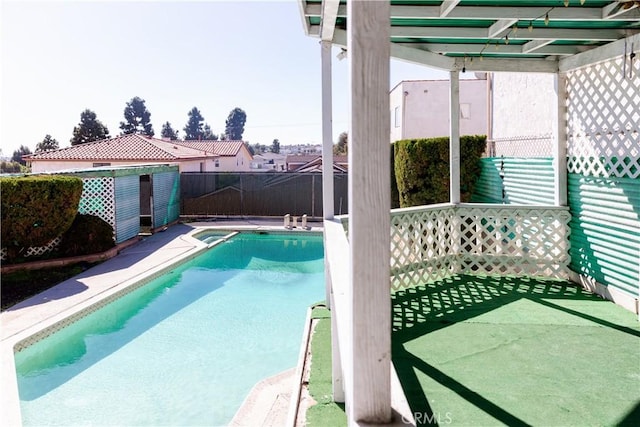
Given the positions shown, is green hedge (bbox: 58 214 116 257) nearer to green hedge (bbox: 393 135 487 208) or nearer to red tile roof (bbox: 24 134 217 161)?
green hedge (bbox: 393 135 487 208)

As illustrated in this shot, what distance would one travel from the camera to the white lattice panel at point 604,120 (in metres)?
5.35

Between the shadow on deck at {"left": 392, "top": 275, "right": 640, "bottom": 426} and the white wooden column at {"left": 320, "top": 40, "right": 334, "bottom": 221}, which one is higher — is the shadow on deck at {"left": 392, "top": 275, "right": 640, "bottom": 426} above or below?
below

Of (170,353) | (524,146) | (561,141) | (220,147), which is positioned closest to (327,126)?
(561,141)

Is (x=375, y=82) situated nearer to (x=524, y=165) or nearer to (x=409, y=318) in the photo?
(x=409, y=318)

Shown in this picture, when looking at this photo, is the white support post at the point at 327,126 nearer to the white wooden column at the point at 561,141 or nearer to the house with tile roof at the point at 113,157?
the white wooden column at the point at 561,141

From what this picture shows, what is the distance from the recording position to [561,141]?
663cm

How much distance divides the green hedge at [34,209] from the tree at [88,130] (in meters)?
37.5

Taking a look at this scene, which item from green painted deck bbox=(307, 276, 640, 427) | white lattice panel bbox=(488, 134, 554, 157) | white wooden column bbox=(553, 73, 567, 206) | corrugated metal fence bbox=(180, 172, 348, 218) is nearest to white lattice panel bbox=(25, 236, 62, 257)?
corrugated metal fence bbox=(180, 172, 348, 218)

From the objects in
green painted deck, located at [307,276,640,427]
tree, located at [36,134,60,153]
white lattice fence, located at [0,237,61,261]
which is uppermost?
tree, located at [36,134,60,153]

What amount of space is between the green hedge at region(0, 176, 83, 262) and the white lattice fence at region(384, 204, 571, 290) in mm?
8336

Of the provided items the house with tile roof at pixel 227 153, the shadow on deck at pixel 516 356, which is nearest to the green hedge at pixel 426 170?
the shadow on deck at pixel 516 356

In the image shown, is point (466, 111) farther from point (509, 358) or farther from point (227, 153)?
point (227, 153)

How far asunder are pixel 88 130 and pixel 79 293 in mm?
42082

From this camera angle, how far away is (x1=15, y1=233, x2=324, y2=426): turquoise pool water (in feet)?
17.6
